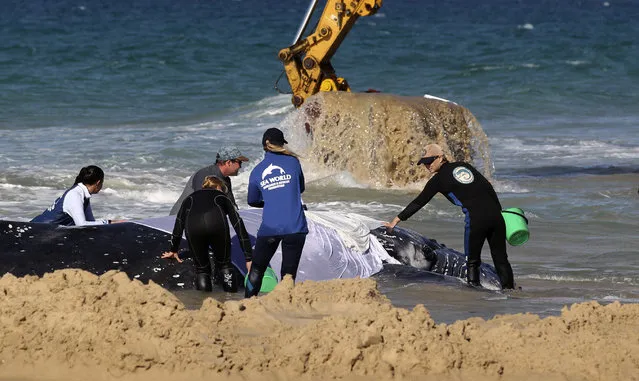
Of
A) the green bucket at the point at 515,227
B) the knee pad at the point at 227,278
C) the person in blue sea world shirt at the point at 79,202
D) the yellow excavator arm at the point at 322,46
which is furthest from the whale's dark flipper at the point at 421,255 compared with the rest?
the yellow excavator arm at the point at 322,46

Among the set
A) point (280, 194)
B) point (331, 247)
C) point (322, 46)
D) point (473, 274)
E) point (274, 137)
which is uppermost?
point (322, 46)

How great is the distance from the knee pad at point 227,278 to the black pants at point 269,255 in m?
0.50

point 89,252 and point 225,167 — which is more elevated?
point 225,167

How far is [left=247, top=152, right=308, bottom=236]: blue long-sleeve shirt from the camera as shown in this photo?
29.6 ft

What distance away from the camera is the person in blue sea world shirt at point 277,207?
9.03m

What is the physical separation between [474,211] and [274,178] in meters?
2.37

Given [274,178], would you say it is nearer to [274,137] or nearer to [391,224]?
[274,137]

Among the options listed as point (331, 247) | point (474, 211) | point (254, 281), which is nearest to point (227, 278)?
point (254, 281)

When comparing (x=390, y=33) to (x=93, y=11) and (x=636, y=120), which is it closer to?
(x=93, y=11)

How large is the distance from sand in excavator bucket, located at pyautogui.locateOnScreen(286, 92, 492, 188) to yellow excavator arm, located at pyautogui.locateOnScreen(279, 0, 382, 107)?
1.60 feet

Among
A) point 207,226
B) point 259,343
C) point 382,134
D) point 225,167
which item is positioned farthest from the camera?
point 382,134

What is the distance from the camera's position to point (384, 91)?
110 ft

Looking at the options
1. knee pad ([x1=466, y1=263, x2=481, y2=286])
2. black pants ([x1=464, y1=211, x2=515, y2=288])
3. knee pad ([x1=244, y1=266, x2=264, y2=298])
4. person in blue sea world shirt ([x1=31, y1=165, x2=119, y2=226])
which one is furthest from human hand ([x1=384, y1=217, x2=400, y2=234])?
person in blue sea world shirt ([x1=31, y1=165, x2=119, y2=226])

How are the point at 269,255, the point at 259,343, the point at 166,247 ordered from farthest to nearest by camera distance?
the point at 166,247
the point at 269,255
the point at 259,343
